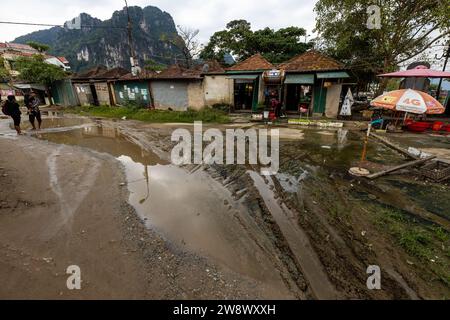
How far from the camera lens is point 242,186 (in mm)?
5832

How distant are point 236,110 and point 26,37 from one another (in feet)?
532

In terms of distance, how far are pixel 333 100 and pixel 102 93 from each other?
22.0 m

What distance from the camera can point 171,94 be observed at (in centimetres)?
1870

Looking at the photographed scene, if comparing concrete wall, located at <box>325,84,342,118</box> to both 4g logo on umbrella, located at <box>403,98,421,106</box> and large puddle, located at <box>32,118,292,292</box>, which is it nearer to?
4g logo on umbrella, located at <box>403,98,421,106</box>

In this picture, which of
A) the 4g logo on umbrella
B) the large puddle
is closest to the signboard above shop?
the 4g logo on umbrella

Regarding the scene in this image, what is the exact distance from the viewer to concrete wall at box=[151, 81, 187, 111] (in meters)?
18.2

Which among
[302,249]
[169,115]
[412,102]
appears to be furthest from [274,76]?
[302,249]

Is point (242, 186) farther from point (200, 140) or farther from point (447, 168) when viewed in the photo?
point (447, 168)

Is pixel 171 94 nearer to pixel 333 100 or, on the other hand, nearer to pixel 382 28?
pixel 333 100

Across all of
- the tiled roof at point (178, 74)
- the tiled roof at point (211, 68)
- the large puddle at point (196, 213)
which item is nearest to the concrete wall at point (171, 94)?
the tiled roof at point (178, 74)

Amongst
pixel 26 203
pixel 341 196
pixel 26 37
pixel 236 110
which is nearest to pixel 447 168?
pixel 341 196

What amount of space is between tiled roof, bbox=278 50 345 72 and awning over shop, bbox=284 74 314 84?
401 millimetres

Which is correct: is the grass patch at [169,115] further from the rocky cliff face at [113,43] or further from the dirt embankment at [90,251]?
the rocky cliff face at [113,43]
